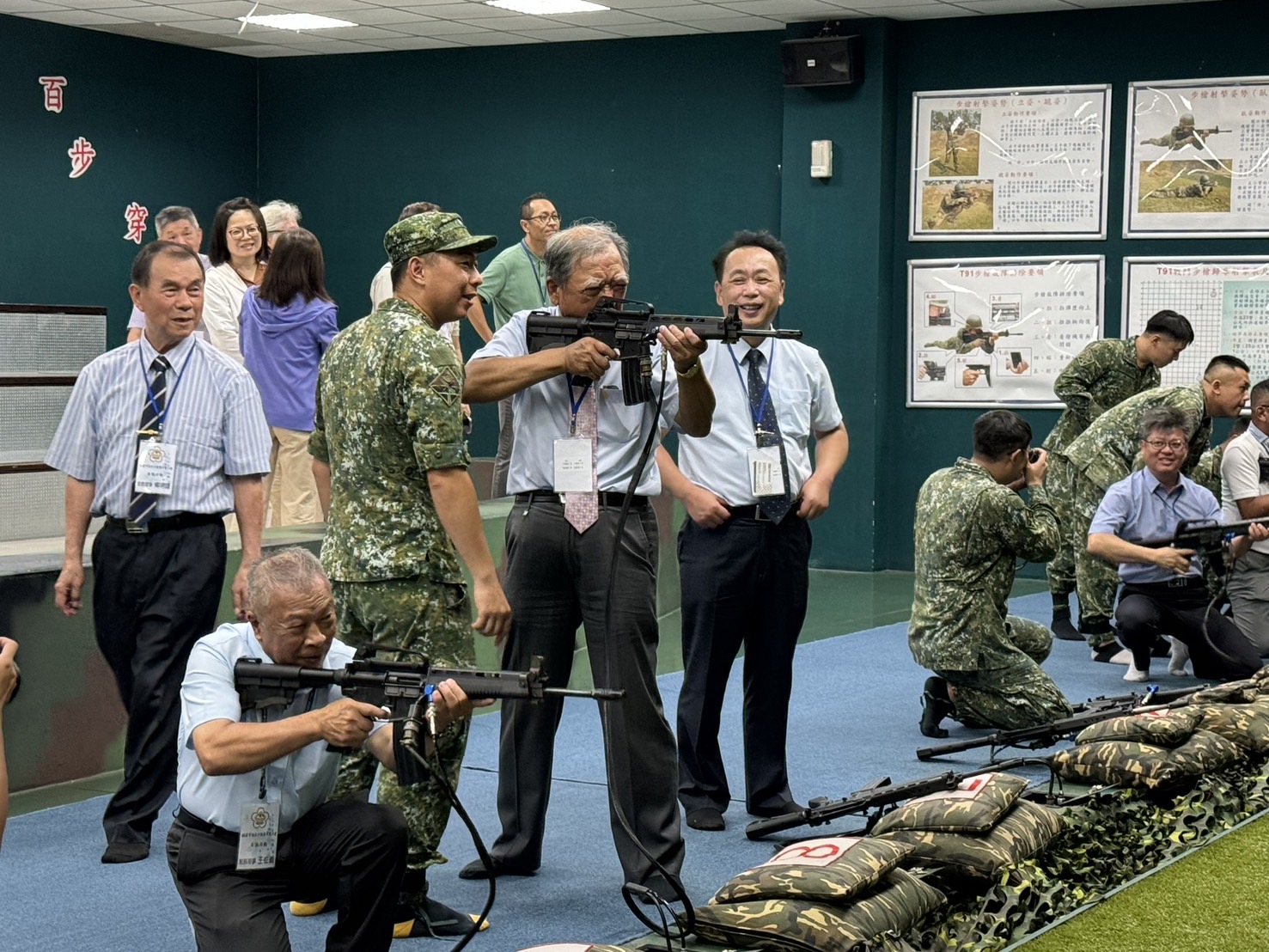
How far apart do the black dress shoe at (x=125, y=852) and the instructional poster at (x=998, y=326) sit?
655 cm

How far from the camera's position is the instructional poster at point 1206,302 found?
915cm

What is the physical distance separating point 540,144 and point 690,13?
1.65 m

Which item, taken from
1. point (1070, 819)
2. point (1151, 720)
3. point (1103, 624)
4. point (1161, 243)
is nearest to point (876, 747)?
point (1151, 720)

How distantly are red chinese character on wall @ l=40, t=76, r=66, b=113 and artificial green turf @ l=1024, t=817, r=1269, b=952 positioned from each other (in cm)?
832

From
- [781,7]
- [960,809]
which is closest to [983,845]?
[960,809]

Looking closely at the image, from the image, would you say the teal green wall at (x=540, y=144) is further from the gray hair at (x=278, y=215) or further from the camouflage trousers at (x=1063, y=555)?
the gray hair at (x=278, y=215)

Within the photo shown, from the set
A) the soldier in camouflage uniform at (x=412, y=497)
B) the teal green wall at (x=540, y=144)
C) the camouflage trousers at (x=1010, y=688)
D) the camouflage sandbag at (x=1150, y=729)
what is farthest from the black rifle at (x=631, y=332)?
the teal green wall at (x=540, y=144)

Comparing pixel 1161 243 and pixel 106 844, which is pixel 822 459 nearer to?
pixel 106 844

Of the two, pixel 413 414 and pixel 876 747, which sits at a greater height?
pixel 413 414

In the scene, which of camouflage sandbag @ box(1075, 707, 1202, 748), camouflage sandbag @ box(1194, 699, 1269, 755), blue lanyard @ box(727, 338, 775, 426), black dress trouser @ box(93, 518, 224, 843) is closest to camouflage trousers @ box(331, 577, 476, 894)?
black dress trouser @ box(93, 518, 224, 843)

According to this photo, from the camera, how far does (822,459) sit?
459 centimetres

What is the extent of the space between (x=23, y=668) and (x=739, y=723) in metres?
2.36

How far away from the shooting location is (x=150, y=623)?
4316mm

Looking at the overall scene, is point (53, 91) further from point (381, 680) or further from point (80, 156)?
point (381, 680)
